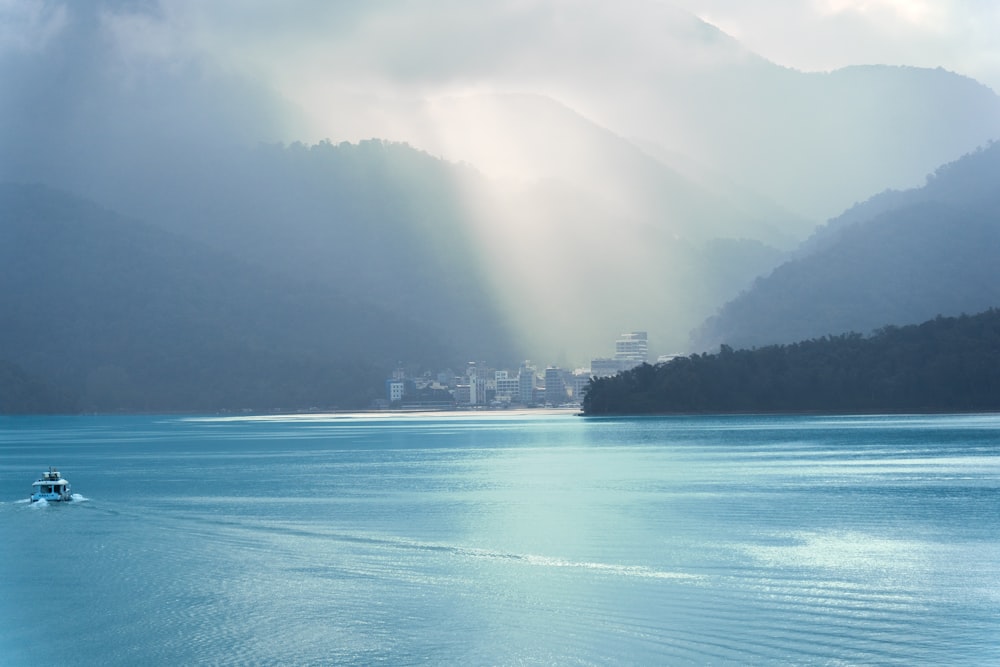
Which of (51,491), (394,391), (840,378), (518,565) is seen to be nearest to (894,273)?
(840,378)

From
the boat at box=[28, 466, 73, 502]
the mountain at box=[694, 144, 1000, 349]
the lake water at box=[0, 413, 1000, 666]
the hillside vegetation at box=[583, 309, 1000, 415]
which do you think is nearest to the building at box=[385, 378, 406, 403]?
the mountain at box=[694, 144, 1000, 349]

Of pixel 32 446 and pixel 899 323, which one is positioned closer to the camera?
pixel 32 446

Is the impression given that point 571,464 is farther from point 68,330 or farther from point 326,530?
point 68,330

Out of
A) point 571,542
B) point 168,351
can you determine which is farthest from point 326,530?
point 168,351

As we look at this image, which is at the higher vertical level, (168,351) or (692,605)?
(168,351)

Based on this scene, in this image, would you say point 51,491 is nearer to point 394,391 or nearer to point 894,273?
point 894,273

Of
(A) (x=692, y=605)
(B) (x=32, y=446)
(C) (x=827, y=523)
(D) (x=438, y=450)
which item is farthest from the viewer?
(B) (x=32, y=446)

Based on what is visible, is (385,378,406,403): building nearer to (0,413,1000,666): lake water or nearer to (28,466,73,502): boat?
(0,413,1000,666): lake water

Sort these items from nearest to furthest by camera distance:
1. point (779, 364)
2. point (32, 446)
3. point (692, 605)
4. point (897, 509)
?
point (692, 605)
point (897, 509)
point (32, 446)
point (779, 364)
